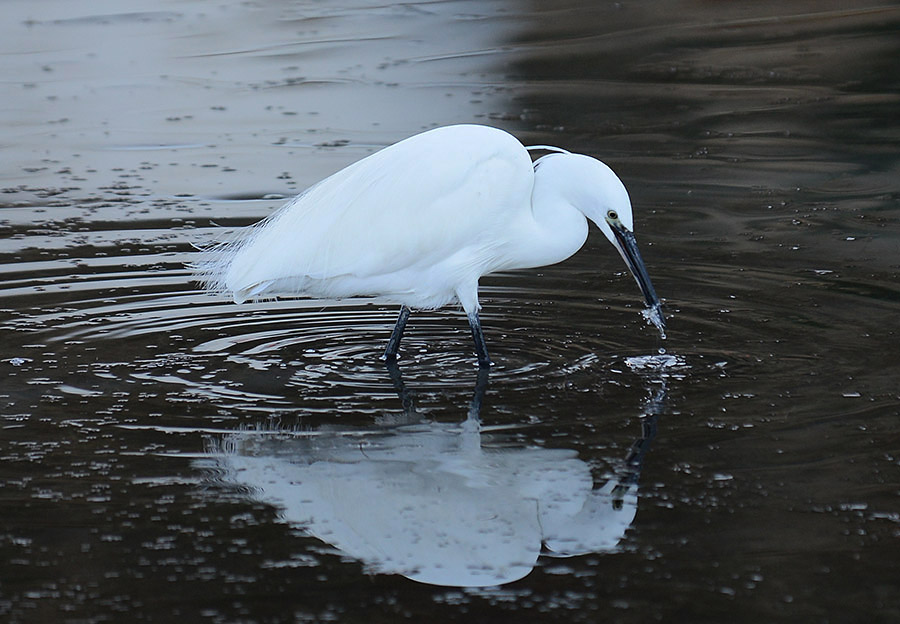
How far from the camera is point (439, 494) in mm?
3742

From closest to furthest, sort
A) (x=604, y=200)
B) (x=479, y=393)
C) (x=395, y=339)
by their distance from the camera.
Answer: (x=479, y=393) < (x=604, y=200) < (x=395, y=339)

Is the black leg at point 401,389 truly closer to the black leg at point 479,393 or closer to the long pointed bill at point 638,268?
the black leg at point 479,393

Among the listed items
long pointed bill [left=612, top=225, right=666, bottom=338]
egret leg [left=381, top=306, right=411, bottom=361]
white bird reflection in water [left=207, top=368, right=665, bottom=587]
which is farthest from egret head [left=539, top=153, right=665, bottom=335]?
egret leg [left=381, top=306, right=411, bottom=361]

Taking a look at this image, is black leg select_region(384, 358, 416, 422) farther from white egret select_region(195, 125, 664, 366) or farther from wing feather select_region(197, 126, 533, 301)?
wing feather select_region(197, 126, 533, 301)

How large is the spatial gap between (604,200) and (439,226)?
0.59m

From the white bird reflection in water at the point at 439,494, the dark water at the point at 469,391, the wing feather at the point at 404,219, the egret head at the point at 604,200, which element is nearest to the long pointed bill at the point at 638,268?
the egret head at the point at 604,200

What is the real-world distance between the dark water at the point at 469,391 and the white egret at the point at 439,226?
307 millimetres

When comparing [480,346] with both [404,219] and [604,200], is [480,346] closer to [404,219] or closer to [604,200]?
[404,219]

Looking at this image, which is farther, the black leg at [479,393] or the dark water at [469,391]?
the black leg at [479,393]

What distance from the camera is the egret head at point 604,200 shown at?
4.71 m

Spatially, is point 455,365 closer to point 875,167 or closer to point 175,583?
point 175,583

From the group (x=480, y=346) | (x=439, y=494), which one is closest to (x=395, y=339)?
(x=480, y=346)

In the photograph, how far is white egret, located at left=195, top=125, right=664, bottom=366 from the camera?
4.76m

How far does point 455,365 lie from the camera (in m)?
4.95
